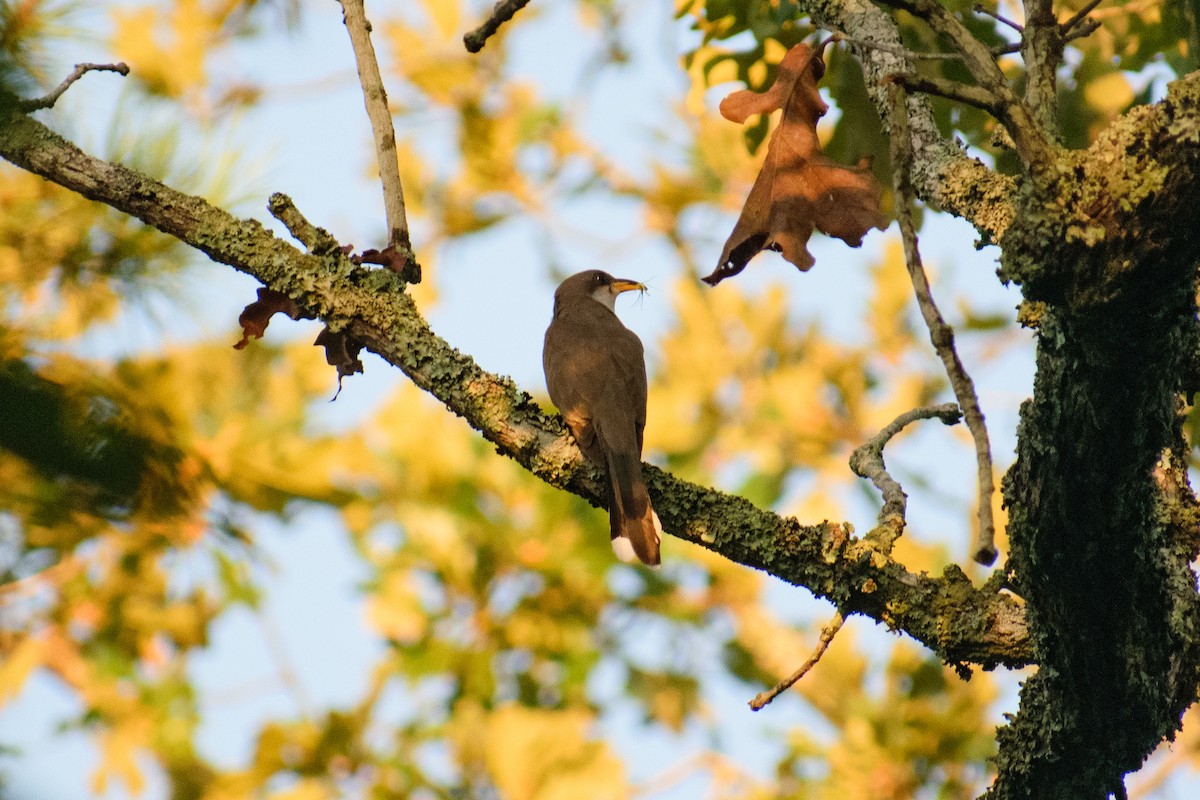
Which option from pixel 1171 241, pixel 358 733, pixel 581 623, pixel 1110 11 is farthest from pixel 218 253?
pixel 581 623

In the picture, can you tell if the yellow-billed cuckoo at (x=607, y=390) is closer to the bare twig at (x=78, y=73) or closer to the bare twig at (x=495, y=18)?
the bare twig at (x=495, y=18)

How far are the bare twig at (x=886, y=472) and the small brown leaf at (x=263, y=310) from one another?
1.79 metres

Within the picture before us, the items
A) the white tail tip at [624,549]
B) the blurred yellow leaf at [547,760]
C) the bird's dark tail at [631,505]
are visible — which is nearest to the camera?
the bird's dark tail at [631,505]

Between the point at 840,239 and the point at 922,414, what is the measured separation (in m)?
0.59

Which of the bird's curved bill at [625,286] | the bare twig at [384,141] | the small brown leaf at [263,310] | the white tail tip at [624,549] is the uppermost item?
the bird's curved bill at [625,286]

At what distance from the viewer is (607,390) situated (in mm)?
5359

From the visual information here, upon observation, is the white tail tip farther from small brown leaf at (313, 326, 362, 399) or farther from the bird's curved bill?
the bird's curved bill

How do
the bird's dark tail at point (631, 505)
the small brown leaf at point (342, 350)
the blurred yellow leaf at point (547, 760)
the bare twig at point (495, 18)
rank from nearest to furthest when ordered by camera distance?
1. the small brown leaf at point (342, 350)
2. the bare twig at point (495, 18)
3. the bird's dark tail at point (631, 505)
4. the blurred yellow leaf at point (547, 760)

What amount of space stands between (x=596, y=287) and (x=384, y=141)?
407 cm

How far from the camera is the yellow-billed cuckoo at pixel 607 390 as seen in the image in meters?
3.93

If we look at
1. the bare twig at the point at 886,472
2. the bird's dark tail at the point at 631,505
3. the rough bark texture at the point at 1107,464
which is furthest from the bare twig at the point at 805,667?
the bird's dark tail at the point at 631,505

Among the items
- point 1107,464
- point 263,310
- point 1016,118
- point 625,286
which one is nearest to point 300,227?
point 263,310

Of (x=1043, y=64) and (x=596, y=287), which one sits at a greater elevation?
(x=596, y=287)

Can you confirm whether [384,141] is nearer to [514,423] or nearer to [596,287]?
[514,423]
